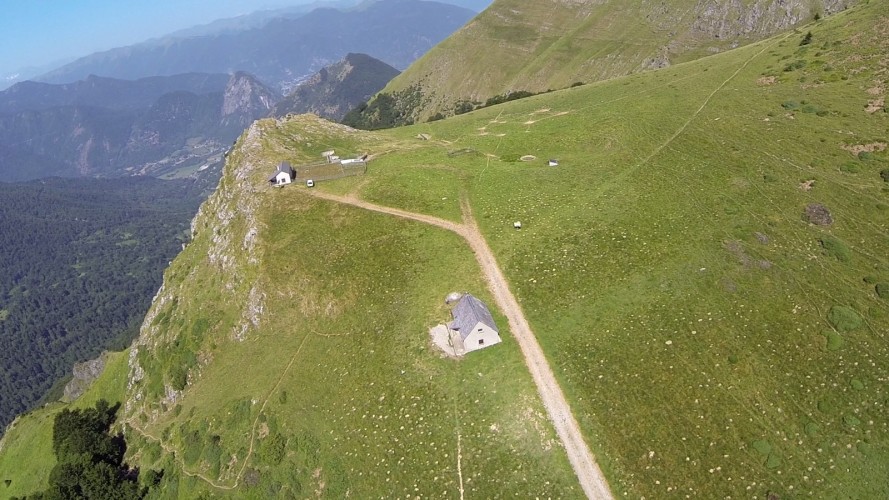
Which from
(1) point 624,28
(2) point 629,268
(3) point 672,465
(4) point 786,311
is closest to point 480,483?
(3) point 672,465

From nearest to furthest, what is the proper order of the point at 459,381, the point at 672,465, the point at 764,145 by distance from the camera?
the point at 672,465 < the point at 459,381 < the point at 764,145

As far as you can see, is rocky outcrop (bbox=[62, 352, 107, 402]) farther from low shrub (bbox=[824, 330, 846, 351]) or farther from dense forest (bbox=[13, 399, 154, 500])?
low shrub (bbox=[824, 330, 846, 351])

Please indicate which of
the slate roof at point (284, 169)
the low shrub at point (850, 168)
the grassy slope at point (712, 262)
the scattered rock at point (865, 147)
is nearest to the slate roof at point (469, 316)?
the grassy slope at point (712, 262)

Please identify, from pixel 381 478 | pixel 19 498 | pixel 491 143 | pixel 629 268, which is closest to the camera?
pixel 381 478

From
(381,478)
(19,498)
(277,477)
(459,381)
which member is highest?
(459,381)

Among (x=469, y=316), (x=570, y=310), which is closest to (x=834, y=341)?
(x=570, y=310)

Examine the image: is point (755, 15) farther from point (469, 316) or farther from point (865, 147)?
point (469, 316)

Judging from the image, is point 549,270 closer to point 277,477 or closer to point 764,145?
point 277,477
